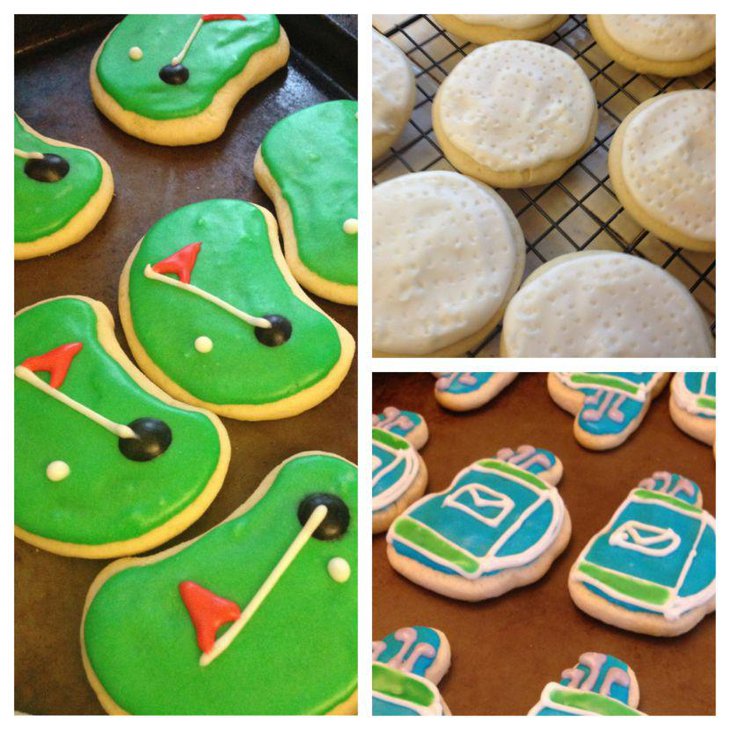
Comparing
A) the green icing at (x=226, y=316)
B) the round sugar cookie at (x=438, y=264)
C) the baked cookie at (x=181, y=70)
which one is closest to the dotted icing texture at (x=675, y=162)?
the round sugar cookie at (x=438, y=264)

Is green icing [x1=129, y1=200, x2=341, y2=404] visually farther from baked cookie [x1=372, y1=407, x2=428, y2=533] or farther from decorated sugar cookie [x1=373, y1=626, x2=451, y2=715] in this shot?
decorated sugar cookie [x1=373, y1=626, x2=451, y2=715]

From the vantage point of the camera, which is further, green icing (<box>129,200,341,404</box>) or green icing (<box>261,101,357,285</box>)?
green icing (<box>261,101,357,285</box>)

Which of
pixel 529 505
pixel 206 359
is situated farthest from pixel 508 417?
pixel 206 359

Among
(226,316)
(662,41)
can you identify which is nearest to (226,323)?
(226,316)

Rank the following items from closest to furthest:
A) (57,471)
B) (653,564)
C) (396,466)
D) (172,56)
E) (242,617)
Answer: (242,617) < (57,471) < (653,564) < (396,466) < (172,56)

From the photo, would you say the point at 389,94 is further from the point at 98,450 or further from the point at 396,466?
the point at 98,450

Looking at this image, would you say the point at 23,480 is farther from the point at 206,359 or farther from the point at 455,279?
the point at 455,279

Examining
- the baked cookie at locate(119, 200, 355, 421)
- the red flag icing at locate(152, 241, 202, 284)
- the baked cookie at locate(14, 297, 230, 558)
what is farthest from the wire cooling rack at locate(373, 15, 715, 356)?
the baked cookie at locate(14, 297, 230, 558)
